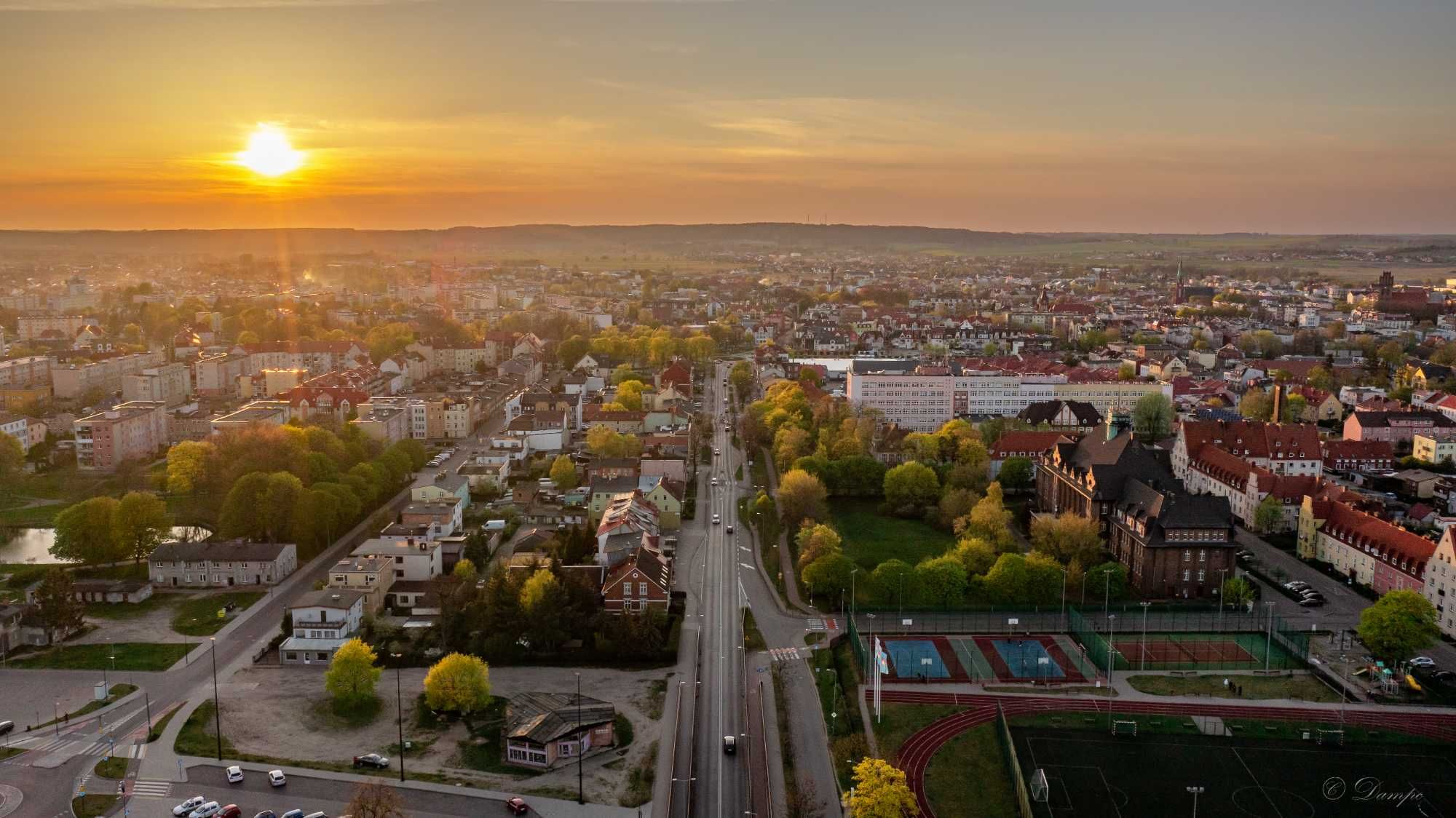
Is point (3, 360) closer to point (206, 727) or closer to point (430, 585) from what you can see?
point (430, 585)

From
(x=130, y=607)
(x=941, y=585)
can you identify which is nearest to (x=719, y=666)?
(x=941, y=585)

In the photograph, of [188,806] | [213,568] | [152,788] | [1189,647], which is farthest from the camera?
[213,568]

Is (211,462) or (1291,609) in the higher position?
(211,462)

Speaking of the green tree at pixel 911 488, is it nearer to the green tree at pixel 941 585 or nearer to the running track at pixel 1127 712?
the green tree at pixel 941 585

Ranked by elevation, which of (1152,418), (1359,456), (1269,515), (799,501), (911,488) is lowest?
(1269,515)

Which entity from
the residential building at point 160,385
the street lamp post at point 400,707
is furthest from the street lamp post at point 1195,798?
the residential building at point 160,385

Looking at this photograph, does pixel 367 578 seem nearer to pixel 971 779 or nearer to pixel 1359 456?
pixel 971 779

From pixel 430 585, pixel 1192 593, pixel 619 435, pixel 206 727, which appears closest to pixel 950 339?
pixel 619 435
